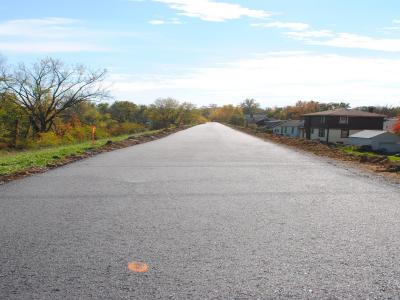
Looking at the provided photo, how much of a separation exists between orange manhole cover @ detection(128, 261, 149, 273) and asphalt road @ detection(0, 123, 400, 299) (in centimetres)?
8

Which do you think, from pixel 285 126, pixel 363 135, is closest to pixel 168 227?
pixel 363 135

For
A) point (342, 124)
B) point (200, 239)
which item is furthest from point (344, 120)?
point (200, 239)

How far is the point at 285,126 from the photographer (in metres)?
98.2

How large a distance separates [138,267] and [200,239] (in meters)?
1.24

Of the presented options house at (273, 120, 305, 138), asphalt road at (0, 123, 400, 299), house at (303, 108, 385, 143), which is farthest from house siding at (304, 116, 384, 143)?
asphalt road at (0, 123, 400, 299)

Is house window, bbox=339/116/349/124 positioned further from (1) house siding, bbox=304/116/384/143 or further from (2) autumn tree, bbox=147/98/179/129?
(2) autumn tree, bbox=147/98/179/129

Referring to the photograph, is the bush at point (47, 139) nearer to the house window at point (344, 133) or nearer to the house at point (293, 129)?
the house window at point (344, 133)

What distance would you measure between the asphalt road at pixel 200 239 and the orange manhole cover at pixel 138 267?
83 mm

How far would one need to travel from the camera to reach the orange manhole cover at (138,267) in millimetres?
4281

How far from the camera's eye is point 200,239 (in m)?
5.39

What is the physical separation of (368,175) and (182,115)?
350ft

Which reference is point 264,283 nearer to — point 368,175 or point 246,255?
point 246,255

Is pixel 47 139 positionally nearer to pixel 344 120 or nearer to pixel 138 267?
pixel 138 267

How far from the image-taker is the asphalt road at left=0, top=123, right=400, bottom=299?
12.8 ft
